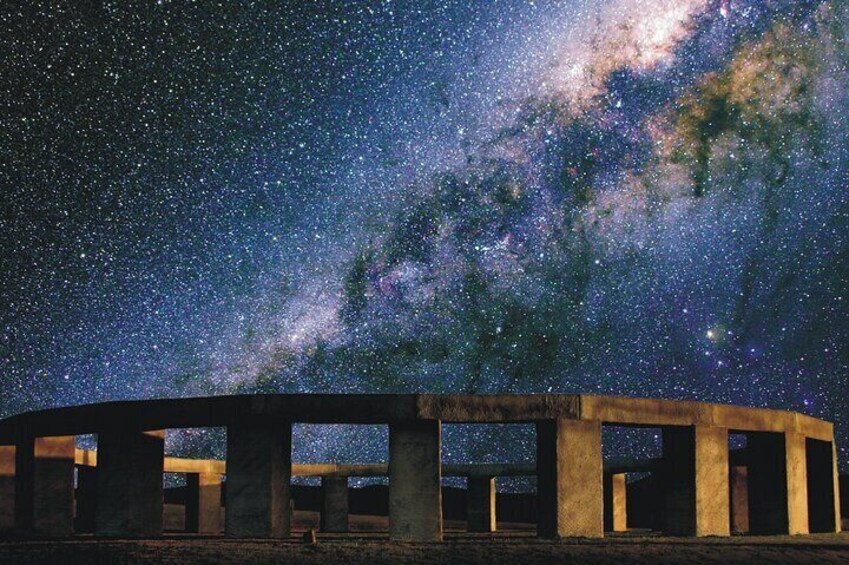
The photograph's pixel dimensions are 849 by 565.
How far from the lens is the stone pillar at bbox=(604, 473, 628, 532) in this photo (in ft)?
Result: 107

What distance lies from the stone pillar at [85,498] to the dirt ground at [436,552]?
14719mm

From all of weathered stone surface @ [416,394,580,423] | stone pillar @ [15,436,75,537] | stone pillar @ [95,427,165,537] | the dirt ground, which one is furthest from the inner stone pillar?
stone pillar @ [15,436,75,537]

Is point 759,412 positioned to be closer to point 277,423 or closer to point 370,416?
point 370,416

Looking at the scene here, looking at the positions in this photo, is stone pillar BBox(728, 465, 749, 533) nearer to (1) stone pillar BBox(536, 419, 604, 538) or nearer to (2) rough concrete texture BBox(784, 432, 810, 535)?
(2) rough concrete texture BBox(784, 432, 810, 535)

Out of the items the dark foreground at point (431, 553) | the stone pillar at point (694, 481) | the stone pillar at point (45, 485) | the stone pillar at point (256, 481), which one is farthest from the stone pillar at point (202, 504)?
the stone pillar at point (694, 481)

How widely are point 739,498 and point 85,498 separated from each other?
18372 millimetres

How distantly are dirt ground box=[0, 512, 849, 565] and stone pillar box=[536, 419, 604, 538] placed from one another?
104cm

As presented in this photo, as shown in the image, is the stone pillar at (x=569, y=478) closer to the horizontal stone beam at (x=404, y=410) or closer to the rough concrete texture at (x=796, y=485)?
the horizontal stone beam at (x=404, y=410)

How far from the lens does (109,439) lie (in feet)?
69.2

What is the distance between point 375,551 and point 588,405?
5272mm

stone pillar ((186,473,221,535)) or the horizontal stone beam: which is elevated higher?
the horizontal stone beam

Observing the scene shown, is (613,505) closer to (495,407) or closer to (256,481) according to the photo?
(495,407)

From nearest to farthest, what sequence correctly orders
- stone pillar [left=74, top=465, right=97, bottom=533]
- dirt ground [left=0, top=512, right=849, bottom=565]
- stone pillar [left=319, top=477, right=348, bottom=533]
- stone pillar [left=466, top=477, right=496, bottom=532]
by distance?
dirt ground [left=0, top=512, right=849, bottom=565]
stone pillar [left=74, top=465, right=97, bottom=533]
stone pillar [left=319, top=477, right=348, bottom=533]
stone pillar [left=466, top=477, right=496, bottom=532]

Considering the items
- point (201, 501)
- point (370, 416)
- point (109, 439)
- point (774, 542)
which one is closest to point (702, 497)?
point (774, 542)
